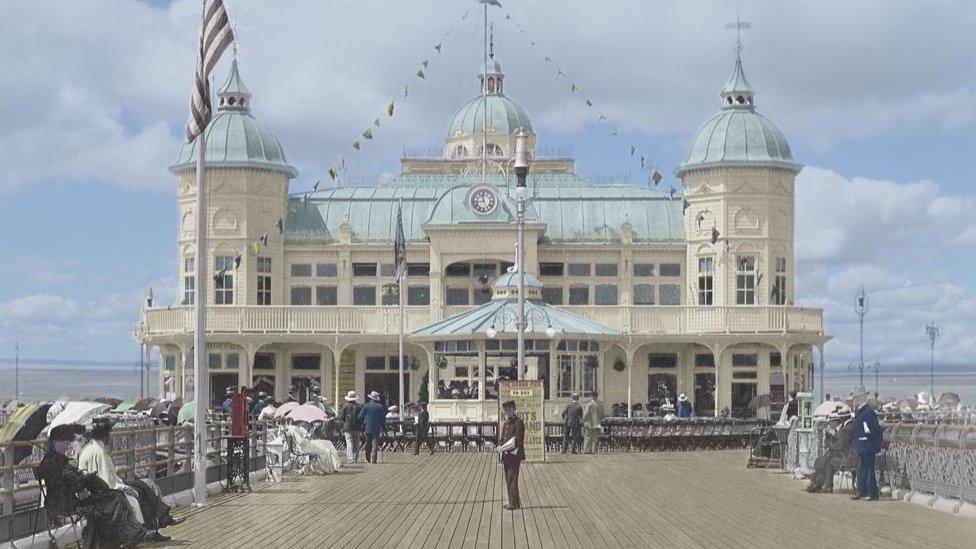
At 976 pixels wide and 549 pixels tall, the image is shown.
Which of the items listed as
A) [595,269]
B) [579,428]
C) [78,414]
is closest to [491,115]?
[595,269]

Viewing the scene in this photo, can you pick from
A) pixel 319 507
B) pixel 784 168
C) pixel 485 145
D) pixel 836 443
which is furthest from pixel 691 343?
pixel 319 507

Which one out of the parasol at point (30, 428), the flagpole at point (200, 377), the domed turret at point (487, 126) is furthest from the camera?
the domed turret at point (487, 126)

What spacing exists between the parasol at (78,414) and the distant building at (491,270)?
38.1 meters

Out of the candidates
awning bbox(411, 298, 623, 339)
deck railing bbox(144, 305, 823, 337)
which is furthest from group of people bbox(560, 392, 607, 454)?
deck railing bbox(144, 305, 823, 337)

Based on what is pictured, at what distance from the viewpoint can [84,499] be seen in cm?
1551

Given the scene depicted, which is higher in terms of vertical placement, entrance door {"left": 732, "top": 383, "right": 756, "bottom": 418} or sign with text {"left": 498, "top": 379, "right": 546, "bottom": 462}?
sign with text {"left": 498, "top": 379, "right": 546, "bottom": 462}

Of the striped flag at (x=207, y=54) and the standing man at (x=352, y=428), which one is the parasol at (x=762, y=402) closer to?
the standing man at (x=352, y=428)

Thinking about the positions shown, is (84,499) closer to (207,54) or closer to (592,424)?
(207,54)

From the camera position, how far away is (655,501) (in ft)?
72.7

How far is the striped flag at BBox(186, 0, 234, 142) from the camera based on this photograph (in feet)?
71.7

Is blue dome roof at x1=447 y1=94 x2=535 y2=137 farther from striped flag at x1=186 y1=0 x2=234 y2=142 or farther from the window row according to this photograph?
striped flag at x1=186 y1=0 x2=234 y2=142

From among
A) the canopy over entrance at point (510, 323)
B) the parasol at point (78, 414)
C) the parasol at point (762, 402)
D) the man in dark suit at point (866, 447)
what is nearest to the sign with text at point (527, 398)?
the man in dark suit at point (866, 447)

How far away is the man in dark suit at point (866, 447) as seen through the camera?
22.2 meters

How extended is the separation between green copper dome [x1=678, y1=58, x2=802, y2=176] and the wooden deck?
1227 inches
